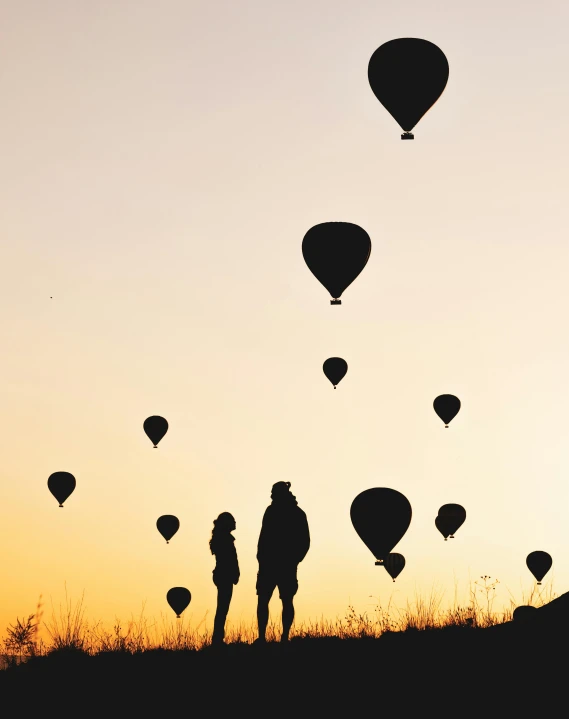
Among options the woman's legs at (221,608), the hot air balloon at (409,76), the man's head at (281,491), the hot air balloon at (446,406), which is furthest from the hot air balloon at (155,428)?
the man's head at (281,491)

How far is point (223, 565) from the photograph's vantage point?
13.9 metres

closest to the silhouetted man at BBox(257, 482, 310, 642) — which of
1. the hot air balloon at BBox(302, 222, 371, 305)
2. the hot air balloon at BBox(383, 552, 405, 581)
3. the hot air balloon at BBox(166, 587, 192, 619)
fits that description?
the hot air balloon at BBox(302, 222, 371, 305)

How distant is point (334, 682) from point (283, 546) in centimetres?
333

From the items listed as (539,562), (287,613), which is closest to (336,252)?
(287,613)

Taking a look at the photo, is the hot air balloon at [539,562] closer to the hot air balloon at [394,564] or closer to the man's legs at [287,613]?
the hot air balloon at [394,564]

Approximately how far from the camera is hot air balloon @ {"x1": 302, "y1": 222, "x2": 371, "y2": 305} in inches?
846

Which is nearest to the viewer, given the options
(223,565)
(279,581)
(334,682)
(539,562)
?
(334,682)

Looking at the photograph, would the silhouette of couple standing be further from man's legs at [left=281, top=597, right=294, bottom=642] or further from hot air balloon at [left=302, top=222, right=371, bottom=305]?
hot air balloon at [left=302, top=222, right=371, bottom=305]

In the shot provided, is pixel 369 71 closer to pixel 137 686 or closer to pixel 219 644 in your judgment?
pixel 219 644

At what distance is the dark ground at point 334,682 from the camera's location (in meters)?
8.45

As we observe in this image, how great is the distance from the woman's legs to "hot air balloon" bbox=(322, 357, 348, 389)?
51.6ft

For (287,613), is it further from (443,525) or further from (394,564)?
(443,525)

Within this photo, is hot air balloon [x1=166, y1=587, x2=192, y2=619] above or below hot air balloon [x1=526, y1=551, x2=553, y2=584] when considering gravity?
Result: below

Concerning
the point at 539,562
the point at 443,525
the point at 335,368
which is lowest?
the point at 539,562
